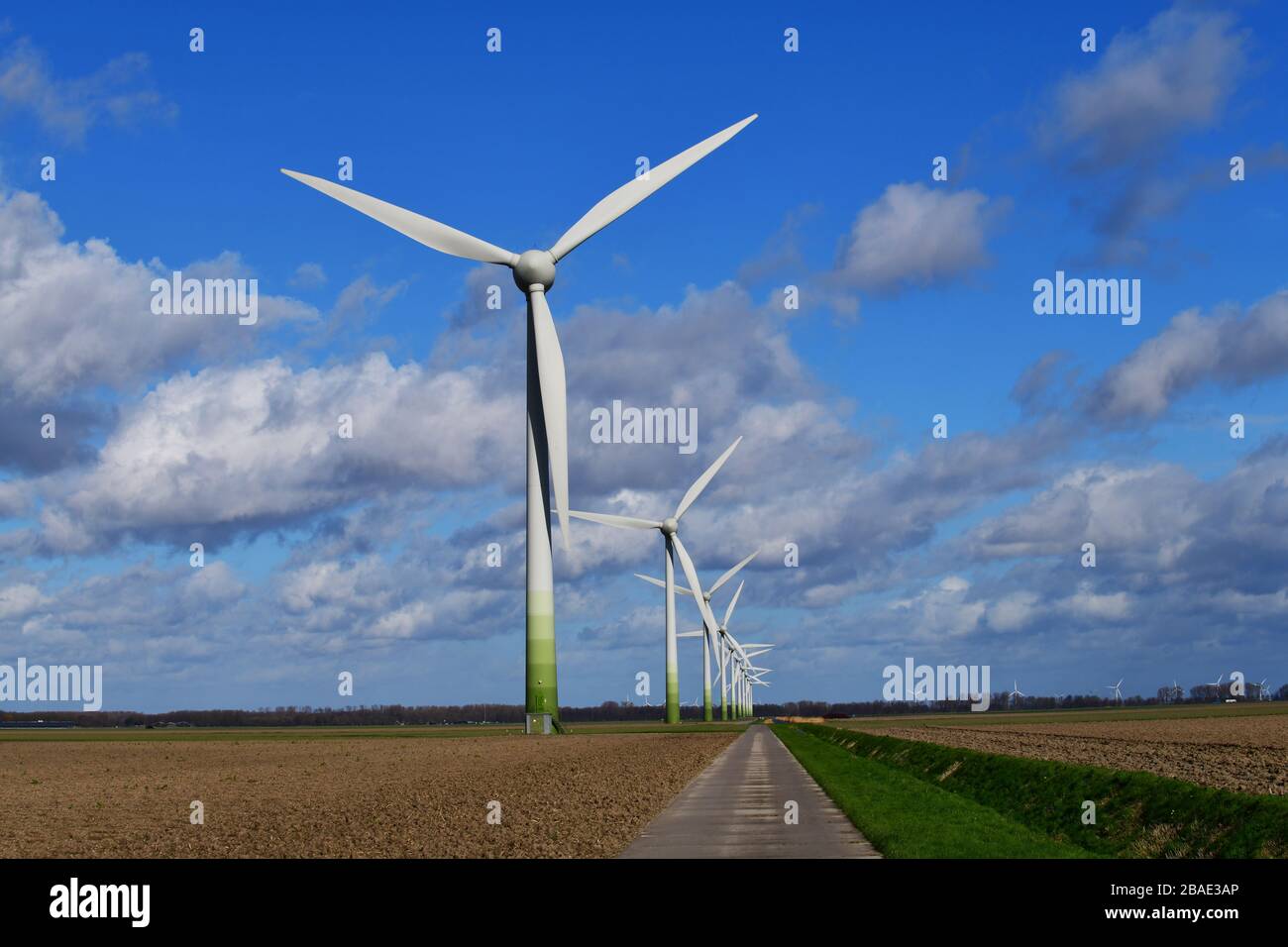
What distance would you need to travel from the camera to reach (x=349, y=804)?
38781 millimetres

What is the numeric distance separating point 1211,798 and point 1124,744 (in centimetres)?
4501

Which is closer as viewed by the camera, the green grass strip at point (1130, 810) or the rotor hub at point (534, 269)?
the green grass strip at point (1130, 810)

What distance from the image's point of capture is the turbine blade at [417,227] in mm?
68875

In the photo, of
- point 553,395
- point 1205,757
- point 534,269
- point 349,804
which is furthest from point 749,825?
point 534,269

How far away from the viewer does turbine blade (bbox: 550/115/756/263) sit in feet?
246

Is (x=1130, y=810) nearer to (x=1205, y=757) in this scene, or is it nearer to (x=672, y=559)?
(x=1205, y=757)

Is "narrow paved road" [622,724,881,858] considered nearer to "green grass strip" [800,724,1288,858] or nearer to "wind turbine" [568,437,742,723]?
"green grass strip" [800,724,1288,858]

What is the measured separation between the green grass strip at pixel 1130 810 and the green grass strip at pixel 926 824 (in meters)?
1.40

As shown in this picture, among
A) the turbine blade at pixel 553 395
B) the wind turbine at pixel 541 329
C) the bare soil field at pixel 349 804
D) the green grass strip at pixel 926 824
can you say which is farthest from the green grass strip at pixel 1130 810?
the wind turbine at pixel 541 329

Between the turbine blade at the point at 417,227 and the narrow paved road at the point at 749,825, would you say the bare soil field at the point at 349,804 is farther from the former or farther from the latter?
the turbine blade at the point at 417,227

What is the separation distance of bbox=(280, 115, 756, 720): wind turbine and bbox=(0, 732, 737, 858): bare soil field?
9.03m

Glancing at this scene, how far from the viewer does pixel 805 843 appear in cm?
2627
